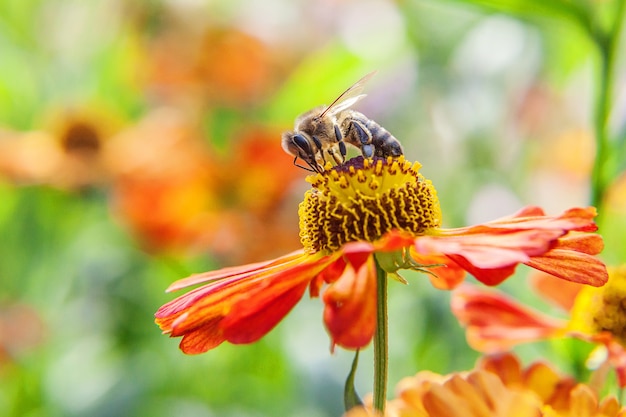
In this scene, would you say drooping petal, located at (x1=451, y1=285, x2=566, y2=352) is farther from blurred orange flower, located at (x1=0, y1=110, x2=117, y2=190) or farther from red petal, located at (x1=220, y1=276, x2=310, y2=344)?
blurred orange flower, located at (x1=0, y1=110, x2=117, y2=190)

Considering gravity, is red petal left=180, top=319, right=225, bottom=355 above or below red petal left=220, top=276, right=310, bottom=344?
below

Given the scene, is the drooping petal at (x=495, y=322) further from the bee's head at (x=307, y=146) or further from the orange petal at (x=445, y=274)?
the bee's head at (x=307, y=146)

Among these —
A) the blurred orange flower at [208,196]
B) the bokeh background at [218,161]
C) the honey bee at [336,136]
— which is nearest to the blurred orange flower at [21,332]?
the bokeh background at [218,161]

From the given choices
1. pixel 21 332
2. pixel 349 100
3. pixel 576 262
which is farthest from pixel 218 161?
pixel 576 262

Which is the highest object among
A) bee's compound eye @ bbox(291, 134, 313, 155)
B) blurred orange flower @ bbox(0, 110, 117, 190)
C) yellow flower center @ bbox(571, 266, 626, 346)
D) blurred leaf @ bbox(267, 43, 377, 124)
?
blurred orange flower @ bbox(0, 110, 117, 190)

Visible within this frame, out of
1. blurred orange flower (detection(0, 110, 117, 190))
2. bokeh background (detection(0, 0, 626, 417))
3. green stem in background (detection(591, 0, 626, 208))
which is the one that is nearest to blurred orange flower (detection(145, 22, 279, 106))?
bokeh background (detection(0, 0, 626, 417))
